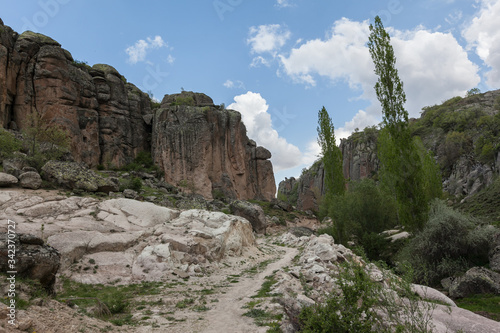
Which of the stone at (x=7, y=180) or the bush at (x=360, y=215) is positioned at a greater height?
the stone at (x=7, y=180)

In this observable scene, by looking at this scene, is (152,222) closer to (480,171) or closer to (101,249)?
(101,249)

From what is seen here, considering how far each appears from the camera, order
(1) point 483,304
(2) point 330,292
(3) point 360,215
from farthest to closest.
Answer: (3) point 360,215 → (1) point 483,304 → (2) point 330,292

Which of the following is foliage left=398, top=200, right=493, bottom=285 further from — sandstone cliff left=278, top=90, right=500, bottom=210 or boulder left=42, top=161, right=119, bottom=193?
sandstone cliff left=278, top=90, right=500, bottom=210

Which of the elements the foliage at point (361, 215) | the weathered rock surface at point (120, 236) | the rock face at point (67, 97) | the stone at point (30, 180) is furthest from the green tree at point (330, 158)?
the rock face at point (67, 97)

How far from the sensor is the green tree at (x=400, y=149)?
1827 cm

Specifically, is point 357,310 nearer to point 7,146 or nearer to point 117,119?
point 7,146

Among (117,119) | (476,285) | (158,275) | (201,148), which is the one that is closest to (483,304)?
(476,285)

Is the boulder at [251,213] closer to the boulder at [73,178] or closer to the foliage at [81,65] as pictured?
the boulder at [73,178]

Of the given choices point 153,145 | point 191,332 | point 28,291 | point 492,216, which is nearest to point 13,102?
point 153,145

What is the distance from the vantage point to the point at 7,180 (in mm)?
16781

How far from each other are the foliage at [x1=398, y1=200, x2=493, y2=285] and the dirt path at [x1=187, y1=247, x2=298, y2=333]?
804 cm

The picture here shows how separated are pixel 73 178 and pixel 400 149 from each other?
905 inches

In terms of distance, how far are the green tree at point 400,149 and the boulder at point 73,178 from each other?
69.8 feet

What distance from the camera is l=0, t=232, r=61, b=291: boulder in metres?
7.23
